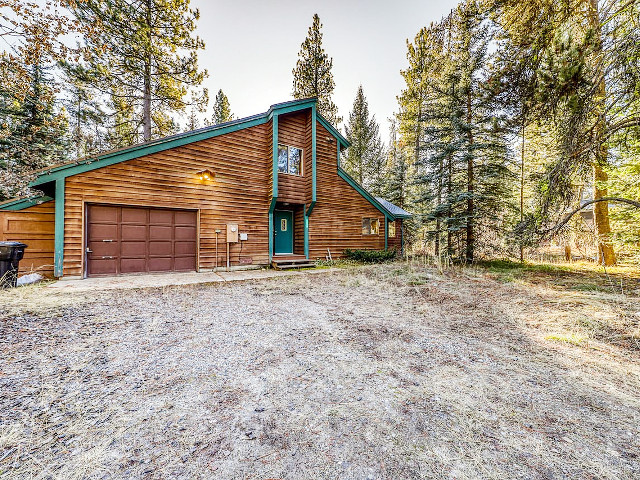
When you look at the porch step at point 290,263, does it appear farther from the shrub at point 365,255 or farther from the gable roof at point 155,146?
the gable roof at point 155,146

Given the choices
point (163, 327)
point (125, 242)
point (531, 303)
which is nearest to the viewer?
point (163, 327)

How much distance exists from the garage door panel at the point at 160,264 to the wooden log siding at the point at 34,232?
89.4 inches

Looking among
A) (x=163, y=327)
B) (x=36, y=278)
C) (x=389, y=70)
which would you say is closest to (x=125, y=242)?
(x=36, y=278)

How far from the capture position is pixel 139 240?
769 cm

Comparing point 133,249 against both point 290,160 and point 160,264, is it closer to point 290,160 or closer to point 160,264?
point 160,264

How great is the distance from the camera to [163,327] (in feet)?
12.4

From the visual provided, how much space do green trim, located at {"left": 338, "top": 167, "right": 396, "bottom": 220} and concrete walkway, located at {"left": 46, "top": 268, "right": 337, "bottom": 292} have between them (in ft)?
17.3

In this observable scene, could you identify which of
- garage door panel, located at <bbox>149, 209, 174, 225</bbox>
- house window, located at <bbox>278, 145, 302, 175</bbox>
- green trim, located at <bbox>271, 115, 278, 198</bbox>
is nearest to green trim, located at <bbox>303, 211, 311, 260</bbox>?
green trim, located at <bbox>271, 115, 278, 198</bbox>

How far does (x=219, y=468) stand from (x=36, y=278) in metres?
8.32

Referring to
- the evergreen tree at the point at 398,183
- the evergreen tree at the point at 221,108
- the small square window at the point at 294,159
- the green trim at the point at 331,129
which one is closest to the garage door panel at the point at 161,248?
the small square window at the point at 294,159

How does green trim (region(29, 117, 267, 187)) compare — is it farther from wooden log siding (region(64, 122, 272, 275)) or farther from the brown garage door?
the brown garage door

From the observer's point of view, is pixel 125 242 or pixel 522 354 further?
pixel 125 242

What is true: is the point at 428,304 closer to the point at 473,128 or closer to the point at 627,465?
the point at 627,465

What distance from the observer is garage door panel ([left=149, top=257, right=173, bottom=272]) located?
7.88m
